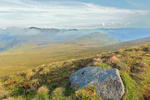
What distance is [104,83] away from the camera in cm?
1005

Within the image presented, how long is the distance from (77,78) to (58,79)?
4028mm

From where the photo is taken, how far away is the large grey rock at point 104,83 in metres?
9.61

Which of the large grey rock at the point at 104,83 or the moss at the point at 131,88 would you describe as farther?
the moss at the point at 131,88

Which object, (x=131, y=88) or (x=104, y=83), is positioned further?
(x=131, y=88)

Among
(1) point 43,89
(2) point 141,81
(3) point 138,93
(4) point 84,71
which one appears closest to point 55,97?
(1) point 43,89

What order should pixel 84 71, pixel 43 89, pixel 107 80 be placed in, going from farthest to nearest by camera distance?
pixel 84 71 → pixel 43 89 → pixel 107 80

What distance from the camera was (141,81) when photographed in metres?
11.8

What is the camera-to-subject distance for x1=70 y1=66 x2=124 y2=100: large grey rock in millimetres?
9609

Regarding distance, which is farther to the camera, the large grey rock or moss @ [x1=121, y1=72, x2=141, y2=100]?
moss @ [x1=121, y1=72, x2=141, y2=100]

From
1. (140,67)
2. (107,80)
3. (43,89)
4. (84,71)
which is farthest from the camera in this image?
(140,67)

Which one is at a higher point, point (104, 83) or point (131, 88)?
point (104, 83)

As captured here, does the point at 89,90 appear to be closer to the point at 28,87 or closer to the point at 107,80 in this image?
the point at 107,80

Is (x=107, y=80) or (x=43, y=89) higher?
(x=107, y=80)

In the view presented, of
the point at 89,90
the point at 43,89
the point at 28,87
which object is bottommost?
the point at 28,87
